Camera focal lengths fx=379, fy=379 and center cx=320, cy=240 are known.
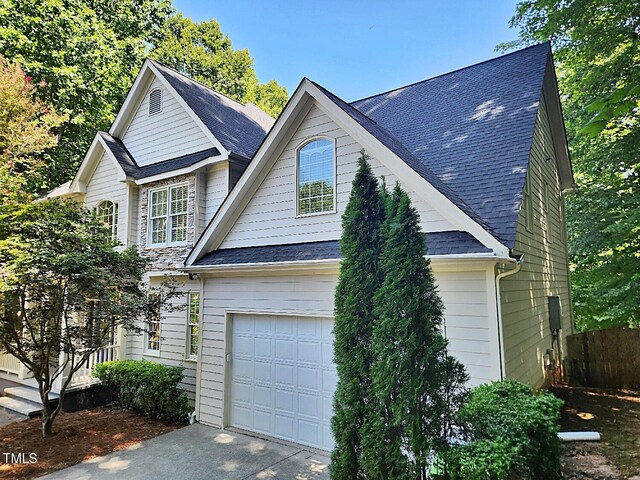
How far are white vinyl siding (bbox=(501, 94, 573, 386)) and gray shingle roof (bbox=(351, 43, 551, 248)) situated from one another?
0.72 m

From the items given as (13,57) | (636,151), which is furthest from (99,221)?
(636,151)

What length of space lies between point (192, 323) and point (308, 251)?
461cm

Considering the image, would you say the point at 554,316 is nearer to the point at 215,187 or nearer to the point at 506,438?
the point at 506,438

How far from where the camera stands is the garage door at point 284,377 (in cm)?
679

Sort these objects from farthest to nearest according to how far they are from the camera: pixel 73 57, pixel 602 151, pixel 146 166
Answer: pixel 73 57, pixel 146 166, pixel 602 151

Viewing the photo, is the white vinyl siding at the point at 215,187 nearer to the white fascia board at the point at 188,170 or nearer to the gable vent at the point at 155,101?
the white fascia board at the point at 188,170

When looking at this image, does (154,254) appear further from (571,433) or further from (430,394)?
(571,433)

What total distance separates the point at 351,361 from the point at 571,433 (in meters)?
4.47

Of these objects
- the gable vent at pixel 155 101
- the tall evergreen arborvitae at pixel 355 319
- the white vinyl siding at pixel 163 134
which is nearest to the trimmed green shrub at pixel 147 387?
the tall evergreen arborvitae at pixel 355 319

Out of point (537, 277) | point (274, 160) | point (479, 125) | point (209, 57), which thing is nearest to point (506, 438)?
point (537, 277)

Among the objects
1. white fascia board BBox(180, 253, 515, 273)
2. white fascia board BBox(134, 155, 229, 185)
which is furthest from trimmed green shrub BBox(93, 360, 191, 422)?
white fascia board BBox(134, 155, 229, 185)

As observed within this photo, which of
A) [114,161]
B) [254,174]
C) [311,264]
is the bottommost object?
[311,264]

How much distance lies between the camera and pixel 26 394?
10227 millimetres

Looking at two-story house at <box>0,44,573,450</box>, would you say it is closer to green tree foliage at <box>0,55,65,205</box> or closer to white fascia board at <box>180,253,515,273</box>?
Answer: white fascia board at <box>180,253,515,273</box>
